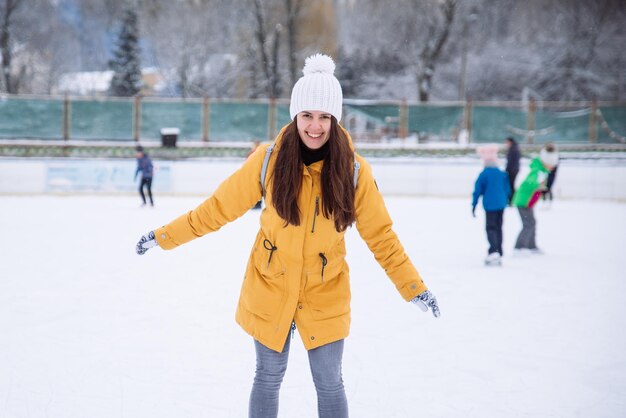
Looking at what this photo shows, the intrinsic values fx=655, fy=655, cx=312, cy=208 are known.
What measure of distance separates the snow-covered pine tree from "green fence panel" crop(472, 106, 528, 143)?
21.0m

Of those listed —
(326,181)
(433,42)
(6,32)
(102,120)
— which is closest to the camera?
(326,181)

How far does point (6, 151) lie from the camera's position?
51.4 ft

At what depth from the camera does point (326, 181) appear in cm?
207

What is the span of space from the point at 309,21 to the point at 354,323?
29.8m

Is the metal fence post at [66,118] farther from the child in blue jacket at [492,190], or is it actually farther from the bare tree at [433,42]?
the bare tree at [433,42]

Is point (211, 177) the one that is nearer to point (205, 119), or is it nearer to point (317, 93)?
point (205, 119)

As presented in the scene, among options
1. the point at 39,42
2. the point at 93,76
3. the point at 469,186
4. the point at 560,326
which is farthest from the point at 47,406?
the point at 93,76

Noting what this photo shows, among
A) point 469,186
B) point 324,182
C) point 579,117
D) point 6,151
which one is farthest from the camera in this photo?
point 579,117

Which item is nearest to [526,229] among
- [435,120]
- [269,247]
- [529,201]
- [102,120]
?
[529,201]

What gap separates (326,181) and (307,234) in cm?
18

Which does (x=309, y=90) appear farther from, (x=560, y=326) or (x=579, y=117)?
(x=579, y=117)

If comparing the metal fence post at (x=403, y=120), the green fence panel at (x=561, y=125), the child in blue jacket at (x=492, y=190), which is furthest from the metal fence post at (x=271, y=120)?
the child in blue jacket at (x=492, y=190)

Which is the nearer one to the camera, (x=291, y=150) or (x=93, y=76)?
(x=291, y=150)

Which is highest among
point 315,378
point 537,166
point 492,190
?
point 537,166
